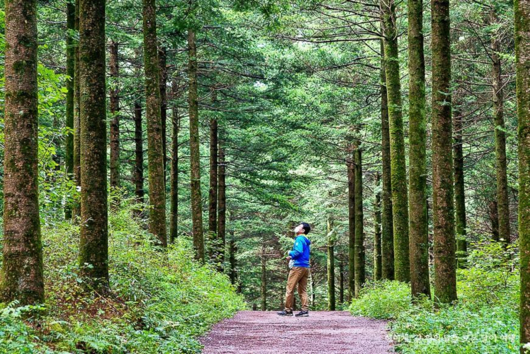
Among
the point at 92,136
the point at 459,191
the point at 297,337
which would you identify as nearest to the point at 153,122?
the point at 92,136

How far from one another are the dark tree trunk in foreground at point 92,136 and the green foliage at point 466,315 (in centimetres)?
462

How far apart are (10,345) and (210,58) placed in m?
18.6

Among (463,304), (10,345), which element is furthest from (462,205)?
(10,345)

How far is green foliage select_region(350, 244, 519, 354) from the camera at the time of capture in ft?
19.5

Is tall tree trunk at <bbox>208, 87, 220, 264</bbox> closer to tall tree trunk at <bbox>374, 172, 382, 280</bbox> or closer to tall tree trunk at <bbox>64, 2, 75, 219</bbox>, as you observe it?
tall tree trunk at <bbox>374, 172, 382, 280</bbox>

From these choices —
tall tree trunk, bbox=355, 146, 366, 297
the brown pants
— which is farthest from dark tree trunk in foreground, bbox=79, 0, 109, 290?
tall tree trunk, bbox=355, 146, 366, 297

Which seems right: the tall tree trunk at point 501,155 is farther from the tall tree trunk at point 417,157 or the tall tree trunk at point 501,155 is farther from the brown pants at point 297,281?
the brown pants at point 297,281

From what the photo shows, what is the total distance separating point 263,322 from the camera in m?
11.6

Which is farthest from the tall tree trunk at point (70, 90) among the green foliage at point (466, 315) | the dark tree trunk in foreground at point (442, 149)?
the dark tree trunk in foreground at point (442, 149)

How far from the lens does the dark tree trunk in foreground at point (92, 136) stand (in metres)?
7.50

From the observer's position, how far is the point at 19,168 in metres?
5.56

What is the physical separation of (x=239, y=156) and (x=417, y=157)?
17.3 m

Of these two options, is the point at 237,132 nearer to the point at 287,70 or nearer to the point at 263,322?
the point at 287,70

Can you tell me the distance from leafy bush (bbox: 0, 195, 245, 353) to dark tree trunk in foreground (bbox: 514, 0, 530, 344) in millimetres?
4020
